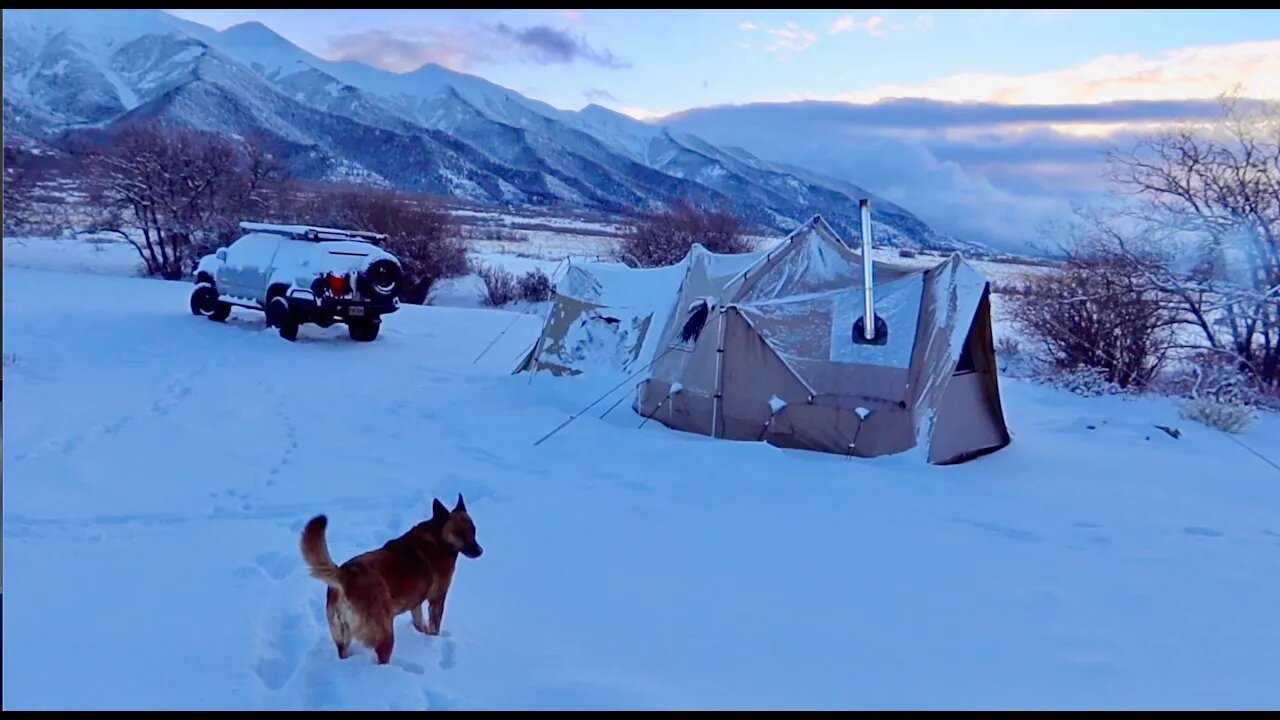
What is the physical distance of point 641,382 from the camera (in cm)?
1055

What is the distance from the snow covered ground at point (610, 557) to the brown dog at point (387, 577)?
167mm

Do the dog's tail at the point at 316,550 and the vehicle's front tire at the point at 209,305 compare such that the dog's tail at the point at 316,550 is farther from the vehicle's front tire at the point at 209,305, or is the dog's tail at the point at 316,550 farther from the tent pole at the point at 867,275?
the vehicle's front tire at the point at 209,305

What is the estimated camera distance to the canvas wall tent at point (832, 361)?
8742 millimetres

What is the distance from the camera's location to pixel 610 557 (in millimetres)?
5840

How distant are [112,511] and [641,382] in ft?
19.1

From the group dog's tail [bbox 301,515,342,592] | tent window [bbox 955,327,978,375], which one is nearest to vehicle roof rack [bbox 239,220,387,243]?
tent window [bbox 955,327,978,375]

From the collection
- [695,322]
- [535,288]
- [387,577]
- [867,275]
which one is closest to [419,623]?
[387,577]

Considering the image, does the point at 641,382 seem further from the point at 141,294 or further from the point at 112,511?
the point at 141,294

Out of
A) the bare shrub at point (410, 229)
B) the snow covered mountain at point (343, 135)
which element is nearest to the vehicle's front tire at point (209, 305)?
the bare shrub at point (410, 229)

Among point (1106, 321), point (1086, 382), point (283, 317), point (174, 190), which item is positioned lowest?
point (1086, 382)

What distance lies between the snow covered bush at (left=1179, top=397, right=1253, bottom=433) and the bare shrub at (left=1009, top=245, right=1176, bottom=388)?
2.06 meters

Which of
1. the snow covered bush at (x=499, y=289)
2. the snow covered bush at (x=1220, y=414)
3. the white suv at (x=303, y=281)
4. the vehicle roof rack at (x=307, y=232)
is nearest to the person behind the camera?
the snow covered bush at (x=1220, y=414)

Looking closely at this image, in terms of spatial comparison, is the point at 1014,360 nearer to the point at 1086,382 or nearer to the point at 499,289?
the point at 1086,382

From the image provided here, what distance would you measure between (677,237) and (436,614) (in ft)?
68.5
